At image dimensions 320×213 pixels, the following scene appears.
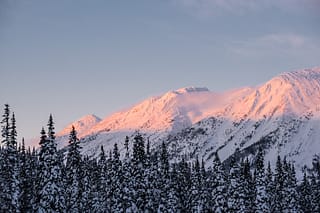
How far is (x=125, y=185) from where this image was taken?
74875 mm

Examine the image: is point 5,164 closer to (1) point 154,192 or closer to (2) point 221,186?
(1) point 154,192

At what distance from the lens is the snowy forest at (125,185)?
63.4m

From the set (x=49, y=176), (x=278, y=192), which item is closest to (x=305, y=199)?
(x=278, y=192)

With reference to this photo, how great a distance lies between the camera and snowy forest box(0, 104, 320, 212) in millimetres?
63438

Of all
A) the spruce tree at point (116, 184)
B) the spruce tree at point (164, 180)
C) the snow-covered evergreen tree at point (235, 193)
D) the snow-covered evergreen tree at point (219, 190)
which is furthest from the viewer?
the snow-covered evergreen tree at point (235, 193)

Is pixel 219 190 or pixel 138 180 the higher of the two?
pixel 138 180

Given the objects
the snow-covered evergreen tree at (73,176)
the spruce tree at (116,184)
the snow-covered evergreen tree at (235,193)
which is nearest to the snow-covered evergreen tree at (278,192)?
the snow-covered evergreen tree at (235,193)

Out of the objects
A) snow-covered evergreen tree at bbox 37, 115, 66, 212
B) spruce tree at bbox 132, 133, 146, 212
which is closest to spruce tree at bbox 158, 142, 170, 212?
spruce tree at bbox 132, 133, 146, 212

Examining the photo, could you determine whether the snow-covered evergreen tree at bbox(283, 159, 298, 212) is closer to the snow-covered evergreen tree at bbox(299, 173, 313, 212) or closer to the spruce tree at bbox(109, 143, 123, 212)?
the snow-covered evergreen tree at bbox(299, 173, 313, 212)

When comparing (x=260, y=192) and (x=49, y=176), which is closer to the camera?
(x=49, y=176)

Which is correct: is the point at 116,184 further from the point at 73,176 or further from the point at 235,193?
the point at 235,193

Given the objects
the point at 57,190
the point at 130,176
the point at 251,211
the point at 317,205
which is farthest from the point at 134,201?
the point at 317,205

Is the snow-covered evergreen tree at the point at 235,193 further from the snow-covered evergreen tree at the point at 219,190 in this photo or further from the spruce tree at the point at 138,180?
the spruce tree at the point at 138,180

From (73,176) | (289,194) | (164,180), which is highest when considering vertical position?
(73,176)
